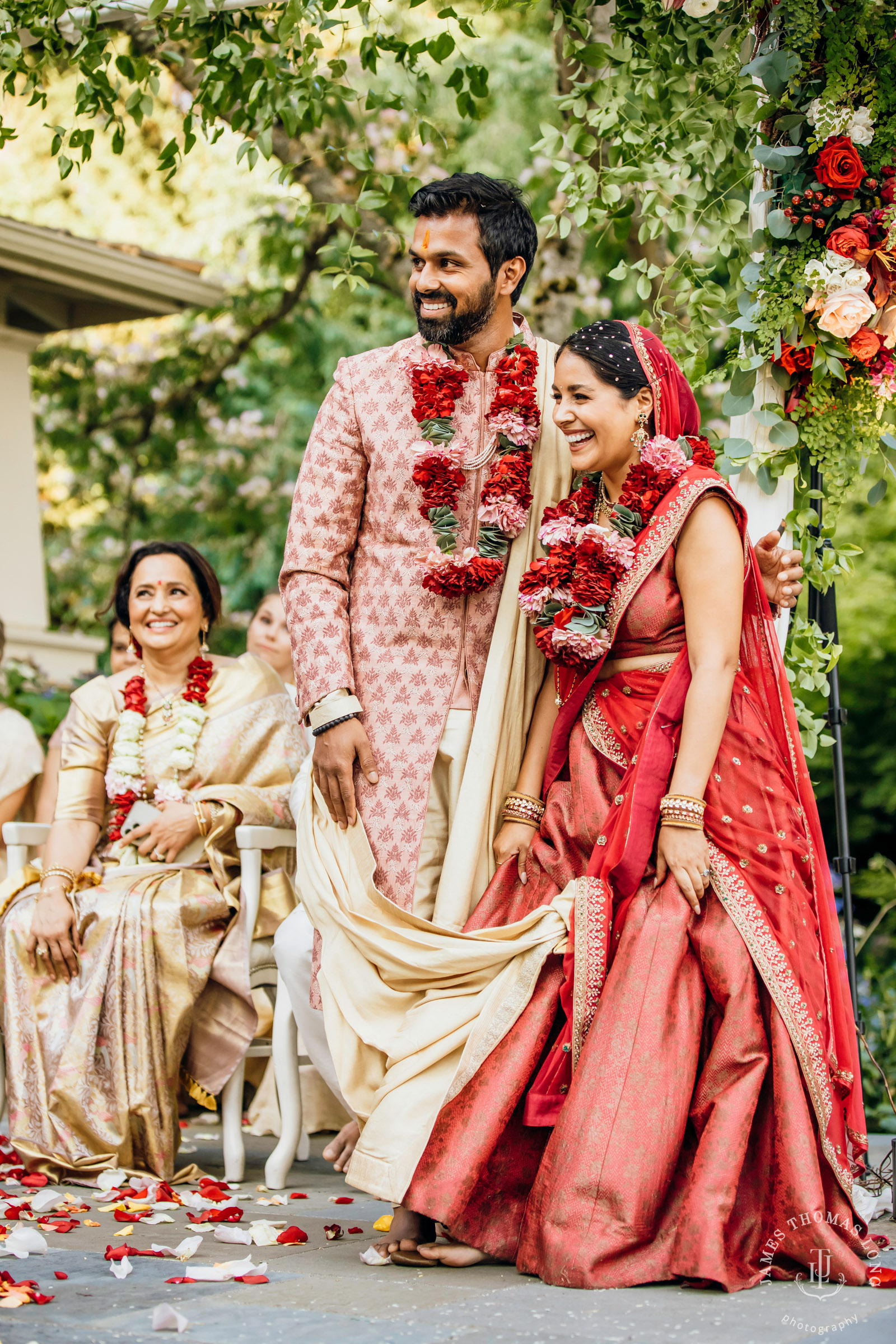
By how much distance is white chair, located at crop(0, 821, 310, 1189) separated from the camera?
416 centimetres

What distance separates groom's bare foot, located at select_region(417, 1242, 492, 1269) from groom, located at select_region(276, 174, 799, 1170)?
74 cm

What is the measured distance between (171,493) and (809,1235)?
10014 millimetres

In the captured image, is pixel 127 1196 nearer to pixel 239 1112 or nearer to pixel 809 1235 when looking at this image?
pixel 239 1112

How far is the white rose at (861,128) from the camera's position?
11.6ft

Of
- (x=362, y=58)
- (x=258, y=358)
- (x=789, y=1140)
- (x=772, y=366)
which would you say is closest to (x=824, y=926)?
(x=789, y=1140)

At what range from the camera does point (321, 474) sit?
351 cm

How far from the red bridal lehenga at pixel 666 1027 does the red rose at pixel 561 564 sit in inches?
4.9

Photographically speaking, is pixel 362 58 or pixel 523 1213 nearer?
pixel 523 1213

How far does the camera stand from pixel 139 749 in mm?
4699

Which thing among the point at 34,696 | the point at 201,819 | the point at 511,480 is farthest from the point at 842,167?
the point at 34,696

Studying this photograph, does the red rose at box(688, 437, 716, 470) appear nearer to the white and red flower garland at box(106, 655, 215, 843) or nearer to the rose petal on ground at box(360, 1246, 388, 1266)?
the rose petal on ground at box(360, 1246, 388, 1266)

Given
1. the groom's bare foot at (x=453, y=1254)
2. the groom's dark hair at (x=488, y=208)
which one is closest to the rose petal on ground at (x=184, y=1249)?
the groom's bare foot at (x=453, y=1254)

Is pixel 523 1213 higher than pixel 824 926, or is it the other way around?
pixel 824 926

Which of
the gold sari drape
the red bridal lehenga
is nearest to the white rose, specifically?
the red bridal lehenga
